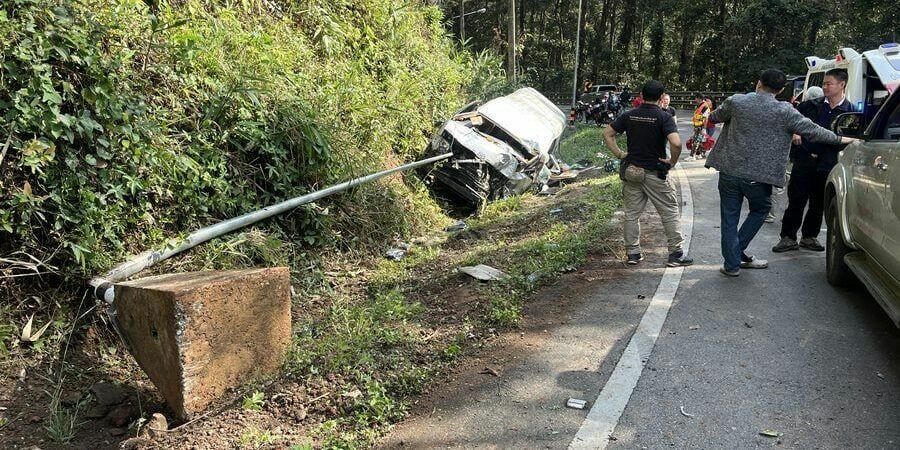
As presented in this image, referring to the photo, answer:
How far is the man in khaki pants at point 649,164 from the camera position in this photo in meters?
5.57

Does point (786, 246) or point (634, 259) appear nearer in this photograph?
point (634, 259)

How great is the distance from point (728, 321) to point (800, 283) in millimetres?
1285

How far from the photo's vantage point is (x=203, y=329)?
347cm

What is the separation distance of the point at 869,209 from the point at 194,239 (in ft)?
16.8

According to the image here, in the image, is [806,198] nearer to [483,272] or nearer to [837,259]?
[837,259]

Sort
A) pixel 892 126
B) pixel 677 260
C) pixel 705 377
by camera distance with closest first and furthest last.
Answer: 1. pixel 705 377
2. pixel 892 126
3. pixel 677 260

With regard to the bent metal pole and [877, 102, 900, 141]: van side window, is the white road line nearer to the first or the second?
[877, 102, 900, 141]: van side window

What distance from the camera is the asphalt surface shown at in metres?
3.06

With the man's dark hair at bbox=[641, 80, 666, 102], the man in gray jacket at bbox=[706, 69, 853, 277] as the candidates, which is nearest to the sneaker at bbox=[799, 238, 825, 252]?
the man in gray jacket at bbox=[706, 69, 853, 277]

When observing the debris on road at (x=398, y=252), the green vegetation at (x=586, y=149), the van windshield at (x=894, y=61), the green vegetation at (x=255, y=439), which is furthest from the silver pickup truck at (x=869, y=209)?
the green vegetation at (x=586, y=149)

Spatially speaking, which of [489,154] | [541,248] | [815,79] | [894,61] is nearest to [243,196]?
[541,248]

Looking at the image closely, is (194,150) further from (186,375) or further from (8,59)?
(186,375)

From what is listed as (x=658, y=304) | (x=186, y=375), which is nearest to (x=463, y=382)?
(x=186, y=375)

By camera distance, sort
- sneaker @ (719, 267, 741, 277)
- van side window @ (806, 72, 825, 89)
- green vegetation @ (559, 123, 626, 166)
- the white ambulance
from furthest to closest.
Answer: green vegetation @ (559, 123, 626, 166)
van side window @ (806, 72, 825, 89)
the white ambulance
sneaker @ (719, 267, 741, 277)
